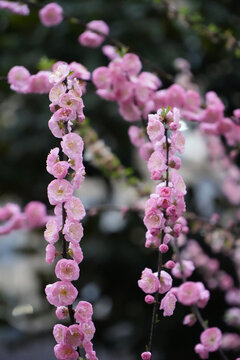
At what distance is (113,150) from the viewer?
2.04 metres

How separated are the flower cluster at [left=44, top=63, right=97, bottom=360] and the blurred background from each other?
1.23m

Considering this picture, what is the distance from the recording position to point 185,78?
1730mm

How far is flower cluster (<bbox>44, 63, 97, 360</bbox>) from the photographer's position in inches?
18.1

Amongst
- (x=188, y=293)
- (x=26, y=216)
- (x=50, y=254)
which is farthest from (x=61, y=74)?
(x=26, y=216)

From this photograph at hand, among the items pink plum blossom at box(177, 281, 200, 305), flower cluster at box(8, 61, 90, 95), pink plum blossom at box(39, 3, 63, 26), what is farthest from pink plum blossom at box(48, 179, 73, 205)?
pink plum blossom at box(39, 3, 63, 26)

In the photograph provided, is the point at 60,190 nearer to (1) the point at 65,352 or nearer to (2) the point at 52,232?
(2) the point at 52,232

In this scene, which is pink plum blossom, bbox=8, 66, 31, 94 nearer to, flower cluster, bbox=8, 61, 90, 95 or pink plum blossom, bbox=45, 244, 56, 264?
flower cluster, bbox=8, 61, 90, 95

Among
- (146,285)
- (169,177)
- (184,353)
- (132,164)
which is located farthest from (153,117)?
(132,164)

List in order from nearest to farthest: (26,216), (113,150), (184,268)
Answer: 1. (184,268)
2. (26,216)
3. (113,150)

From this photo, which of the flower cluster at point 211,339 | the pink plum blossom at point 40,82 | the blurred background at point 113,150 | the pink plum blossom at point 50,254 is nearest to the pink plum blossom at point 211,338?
the flower cluster at point 211,339

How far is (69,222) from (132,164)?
5.75 ft

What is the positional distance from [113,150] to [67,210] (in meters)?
1.57

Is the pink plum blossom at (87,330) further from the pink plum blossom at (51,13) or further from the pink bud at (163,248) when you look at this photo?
the pink plum blossom at (51,13)

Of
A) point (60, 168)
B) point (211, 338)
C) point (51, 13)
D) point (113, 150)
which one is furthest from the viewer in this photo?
point (113, 150)
